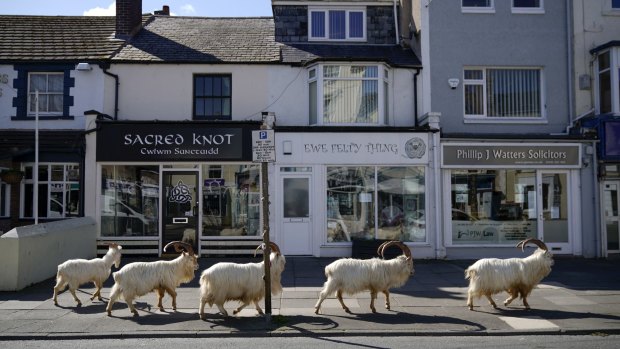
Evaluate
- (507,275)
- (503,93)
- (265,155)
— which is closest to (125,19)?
(265,155)

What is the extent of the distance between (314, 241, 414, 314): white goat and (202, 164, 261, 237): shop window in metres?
6.36

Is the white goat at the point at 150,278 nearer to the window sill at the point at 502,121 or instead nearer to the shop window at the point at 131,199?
the shop window at the point at 131,199

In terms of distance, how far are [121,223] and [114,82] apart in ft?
14.3

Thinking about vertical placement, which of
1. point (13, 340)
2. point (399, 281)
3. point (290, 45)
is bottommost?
point (13, 340)

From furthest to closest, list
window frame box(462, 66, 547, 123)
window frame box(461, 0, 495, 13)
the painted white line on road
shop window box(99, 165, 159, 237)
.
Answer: window frame box(461, 0, 495, 13) < window frame box(462, 66, 547, 123) < shop window box(99, 165, 159, 237) < the painted white line on road

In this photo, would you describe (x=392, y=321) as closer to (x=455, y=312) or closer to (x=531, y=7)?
(x=455, y=312)

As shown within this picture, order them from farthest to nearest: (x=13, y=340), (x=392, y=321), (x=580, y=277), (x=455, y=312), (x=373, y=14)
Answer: (x=373, y=14) → (x=580, y=277) → (x=455, y=312) → (x=392, y=321) → (x=13, y=340)

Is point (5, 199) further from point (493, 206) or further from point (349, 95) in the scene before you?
point (493, 206)

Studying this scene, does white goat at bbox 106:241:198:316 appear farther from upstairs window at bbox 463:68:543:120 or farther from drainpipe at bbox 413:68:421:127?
upstairs window at bbox 463:68:543:120

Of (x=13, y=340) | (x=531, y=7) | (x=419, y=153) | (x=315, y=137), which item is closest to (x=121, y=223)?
(x=315, y=137)

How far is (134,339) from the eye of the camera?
805 cm

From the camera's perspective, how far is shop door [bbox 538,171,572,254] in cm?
1612

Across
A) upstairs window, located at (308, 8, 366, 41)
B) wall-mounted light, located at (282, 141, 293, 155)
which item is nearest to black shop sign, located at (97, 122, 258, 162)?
wall-mounted light, located at (282, 141, 293, 155)

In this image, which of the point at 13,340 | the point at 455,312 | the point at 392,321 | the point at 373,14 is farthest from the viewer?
the point at 373,14
